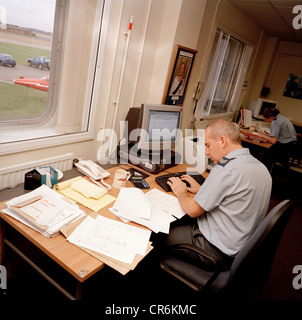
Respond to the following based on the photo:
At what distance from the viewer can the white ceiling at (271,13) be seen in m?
3.46

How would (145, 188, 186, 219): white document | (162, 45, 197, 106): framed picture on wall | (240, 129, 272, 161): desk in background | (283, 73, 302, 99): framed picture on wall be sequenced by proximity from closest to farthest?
1. (145, 188, 186, 219): white document
2. (162, 45, 197, 106): framed picture on wall
3. (240, 129, 272, 161): desk in background
4. (283, 73, 302, 99): framed picture on wall

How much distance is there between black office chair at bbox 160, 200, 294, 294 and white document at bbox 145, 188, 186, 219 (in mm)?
249

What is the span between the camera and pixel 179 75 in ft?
9.17

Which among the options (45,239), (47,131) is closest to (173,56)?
(47,131)

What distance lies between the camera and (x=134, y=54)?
2.33 meters

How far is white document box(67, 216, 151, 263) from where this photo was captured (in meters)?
1.20

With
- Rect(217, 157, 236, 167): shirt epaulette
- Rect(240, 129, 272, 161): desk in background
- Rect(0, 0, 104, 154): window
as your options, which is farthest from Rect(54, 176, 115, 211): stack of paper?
Rect(240, 129, 272, 161): desk in background

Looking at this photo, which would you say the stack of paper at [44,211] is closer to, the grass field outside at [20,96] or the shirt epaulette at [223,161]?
the grass field outside at [20,96]

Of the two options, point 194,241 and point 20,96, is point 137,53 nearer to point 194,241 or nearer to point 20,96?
point 20,96

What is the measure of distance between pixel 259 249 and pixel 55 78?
176 cm

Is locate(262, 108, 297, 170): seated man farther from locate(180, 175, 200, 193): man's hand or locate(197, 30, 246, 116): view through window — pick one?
locate(180, 175, 200, 193): man's hand

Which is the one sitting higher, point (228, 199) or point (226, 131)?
point (226, 131)

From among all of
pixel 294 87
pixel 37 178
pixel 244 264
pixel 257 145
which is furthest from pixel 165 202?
pixel 294 87

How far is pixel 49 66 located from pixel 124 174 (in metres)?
0.96
